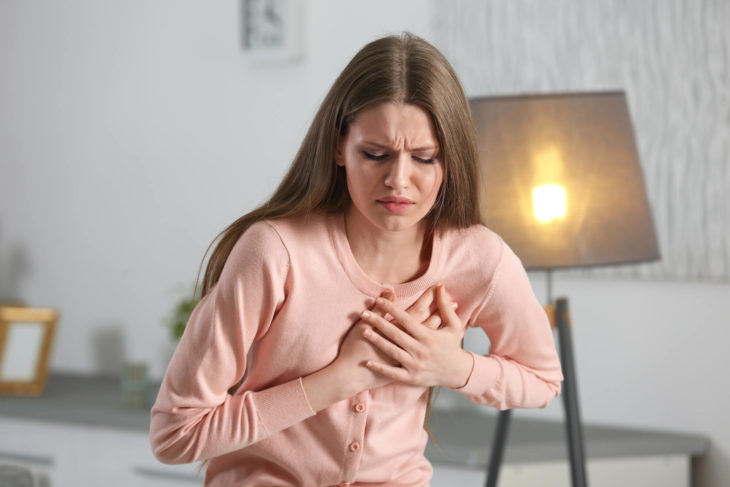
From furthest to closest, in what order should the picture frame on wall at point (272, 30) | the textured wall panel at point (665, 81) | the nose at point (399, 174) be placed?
the picture frame on wall at point (272, 30) → the textured wall panel at point (665, 81) → the nose at point (399, 174)

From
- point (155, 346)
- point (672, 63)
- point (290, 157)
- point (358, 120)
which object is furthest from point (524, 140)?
point (155, 346)

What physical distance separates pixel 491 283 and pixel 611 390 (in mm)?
1294

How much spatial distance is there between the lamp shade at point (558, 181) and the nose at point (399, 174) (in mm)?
565

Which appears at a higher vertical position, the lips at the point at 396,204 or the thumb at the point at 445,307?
the lips at the point at 396,204

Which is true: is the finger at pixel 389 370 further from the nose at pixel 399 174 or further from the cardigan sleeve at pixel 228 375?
the nose at pixel 399 174

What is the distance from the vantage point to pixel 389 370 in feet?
3.85

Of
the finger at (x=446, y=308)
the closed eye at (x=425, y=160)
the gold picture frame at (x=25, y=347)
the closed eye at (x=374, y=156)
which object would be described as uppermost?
the closed eye at (x=374, y=156)

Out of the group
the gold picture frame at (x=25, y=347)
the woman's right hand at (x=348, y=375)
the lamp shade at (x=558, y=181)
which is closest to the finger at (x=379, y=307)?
the woman's right hand at (x=348, y=375)

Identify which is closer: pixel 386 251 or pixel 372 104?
pixel 372 104

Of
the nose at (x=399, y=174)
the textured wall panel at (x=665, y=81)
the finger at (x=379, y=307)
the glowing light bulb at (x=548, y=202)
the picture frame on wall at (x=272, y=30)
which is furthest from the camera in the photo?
the picture frame on wall at (x=272, y=30)

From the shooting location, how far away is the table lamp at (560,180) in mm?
1638

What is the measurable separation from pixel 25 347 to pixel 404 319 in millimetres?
1976

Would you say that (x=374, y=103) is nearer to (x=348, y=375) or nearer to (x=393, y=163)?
(x=393, y=163)

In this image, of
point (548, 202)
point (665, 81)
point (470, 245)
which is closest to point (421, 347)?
point (470, 245)
